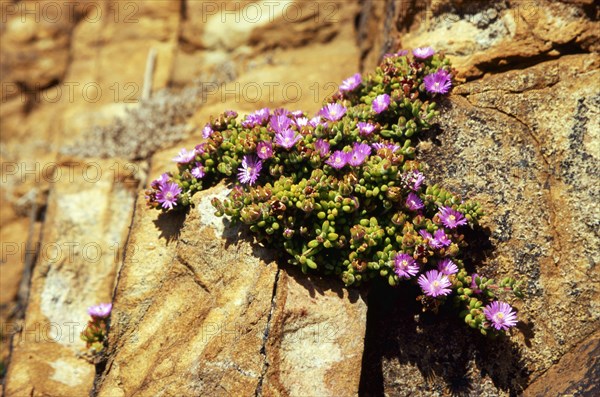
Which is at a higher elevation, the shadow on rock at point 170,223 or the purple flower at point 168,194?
the purple flower at point 168,194

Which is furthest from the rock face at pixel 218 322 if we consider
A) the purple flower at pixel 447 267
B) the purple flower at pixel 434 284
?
the purple flower at pixel 447 267

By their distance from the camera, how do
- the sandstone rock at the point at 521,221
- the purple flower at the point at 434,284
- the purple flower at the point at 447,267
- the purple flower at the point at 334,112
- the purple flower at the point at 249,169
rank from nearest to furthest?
1. the purple flower at the point at 434,284
2. the purple flower at the point at 447,267
3. the sandstone rock at the point at 521,221
4. the purple flower at the point at 249,169
5. the purple flower at the point at 334,112

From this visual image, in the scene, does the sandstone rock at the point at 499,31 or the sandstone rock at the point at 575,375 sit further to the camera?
the sandstone rock at the point at 499,31

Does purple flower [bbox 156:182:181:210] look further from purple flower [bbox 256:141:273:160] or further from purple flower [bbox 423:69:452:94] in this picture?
purple flower [bbox 423:69:452:94]

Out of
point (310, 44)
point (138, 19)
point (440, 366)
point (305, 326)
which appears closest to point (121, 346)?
point (305, 326)

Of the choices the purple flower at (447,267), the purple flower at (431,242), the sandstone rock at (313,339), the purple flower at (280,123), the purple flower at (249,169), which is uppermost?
the purple flower at (280,123)

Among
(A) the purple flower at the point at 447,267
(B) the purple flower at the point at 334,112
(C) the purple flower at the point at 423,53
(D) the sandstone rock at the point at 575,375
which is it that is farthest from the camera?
(C) the purple flower at the point at 423,53

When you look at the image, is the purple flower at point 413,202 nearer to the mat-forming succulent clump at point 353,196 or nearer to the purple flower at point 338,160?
the mat-forming succulent clump at point 353,196

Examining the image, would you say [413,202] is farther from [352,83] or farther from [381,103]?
[352,83]
